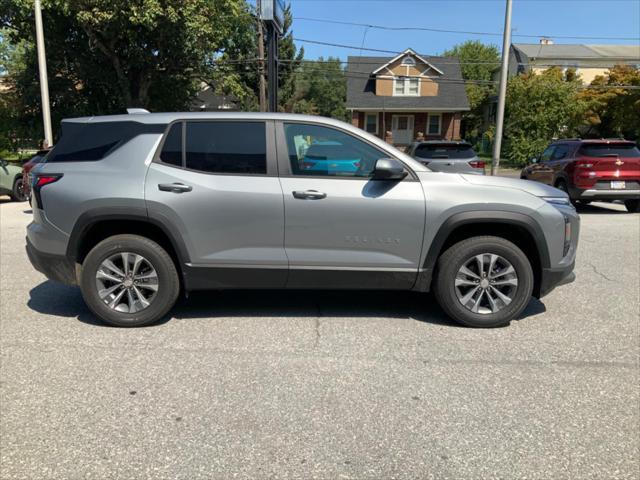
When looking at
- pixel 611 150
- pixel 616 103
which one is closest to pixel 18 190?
pixel 611 150

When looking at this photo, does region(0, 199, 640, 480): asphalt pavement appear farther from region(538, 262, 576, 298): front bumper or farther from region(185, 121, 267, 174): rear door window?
region(185, 121, 267, 174): rear door window

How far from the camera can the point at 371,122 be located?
4044 cm

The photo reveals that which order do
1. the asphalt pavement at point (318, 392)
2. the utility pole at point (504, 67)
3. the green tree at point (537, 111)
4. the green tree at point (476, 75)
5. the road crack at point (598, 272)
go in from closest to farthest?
the asphalt pavement at point (318, 392), the road crack at point (598, 272), the utility pole at point (504, 67), the green tree at point (537, 111), the green tree at point (476, 75)

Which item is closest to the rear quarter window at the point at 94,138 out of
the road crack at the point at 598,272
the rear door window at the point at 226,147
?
the rear door window at the point at 226,147

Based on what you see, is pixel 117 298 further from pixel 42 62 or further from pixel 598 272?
pixel 42 62

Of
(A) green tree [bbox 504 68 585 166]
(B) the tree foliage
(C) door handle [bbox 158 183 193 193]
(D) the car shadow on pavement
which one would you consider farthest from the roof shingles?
(C) door handle [bbox 158 183 193 193]

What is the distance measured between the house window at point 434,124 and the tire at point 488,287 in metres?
37.3

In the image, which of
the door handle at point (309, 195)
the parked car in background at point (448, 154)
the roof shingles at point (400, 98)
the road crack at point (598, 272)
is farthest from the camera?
the roof shingles at point (400, 98)

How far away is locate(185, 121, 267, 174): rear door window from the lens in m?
4.49

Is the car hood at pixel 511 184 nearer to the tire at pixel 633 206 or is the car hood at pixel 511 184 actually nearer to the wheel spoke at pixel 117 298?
the wheel spoke at pixel 117 298

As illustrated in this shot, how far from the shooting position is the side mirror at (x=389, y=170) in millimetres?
4258

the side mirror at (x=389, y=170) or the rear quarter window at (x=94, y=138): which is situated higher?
the rear quarter window at (x=94, y=138)

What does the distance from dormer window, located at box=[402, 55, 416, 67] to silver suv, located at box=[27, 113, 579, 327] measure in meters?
37.8

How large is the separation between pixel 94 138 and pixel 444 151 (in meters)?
8.77
